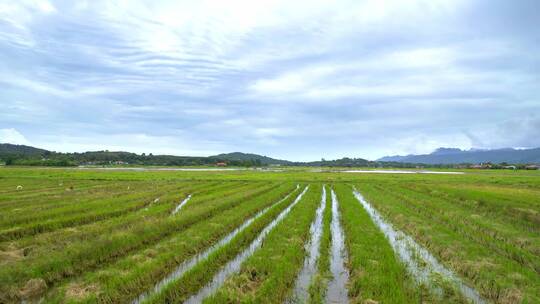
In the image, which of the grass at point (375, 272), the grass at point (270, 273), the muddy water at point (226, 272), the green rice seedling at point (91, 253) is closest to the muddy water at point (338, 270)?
the grass at point (375, 272)

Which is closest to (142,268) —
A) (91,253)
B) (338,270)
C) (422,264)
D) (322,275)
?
(91,253)

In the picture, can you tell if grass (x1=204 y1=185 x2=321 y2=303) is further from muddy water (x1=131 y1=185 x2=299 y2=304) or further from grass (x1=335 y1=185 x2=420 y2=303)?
grass (x1=335 y1=185 x2=420 y2=303)

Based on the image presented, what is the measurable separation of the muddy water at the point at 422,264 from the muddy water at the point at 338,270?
204cm

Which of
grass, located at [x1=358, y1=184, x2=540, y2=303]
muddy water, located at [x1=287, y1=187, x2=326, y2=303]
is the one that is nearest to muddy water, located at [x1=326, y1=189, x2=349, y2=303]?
muddy water, located at [x1=287, y1=187, x2=326, y2=303]

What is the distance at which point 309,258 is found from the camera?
1046 cm

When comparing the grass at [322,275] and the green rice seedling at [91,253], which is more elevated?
the green rice seedling at [91,253]

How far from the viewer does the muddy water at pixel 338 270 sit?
7598mm

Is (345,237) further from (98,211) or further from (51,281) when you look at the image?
(98,211)

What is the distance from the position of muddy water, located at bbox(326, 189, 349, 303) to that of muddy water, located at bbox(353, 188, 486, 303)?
2039 mm

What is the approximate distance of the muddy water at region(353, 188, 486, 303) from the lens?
8039 millimetres

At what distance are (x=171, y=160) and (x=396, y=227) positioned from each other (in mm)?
169710

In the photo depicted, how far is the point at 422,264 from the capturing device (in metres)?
9.95

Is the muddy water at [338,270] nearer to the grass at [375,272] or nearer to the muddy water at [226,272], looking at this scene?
the grass at [375,272]

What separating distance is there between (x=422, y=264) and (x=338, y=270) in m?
3.02
